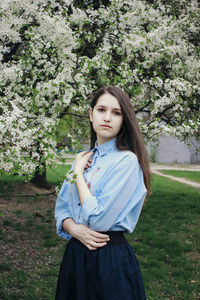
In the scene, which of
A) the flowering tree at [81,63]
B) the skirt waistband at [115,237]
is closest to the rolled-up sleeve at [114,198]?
the skirt waistband at [115,237]

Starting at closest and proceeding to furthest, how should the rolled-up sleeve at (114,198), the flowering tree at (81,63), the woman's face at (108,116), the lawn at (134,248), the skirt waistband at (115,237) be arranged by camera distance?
the rolled-up sleeve at (114,198), the skirt waistband at (115,237), the woman's face at (108,116), the lawn at (134,248), the flowering tree at (81,63)

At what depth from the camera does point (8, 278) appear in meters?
4.33

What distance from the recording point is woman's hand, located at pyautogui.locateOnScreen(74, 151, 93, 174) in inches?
79.9

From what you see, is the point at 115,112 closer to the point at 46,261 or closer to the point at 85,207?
the point at 85,207

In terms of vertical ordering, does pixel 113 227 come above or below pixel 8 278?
above

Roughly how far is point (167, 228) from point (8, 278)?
376 centimetres

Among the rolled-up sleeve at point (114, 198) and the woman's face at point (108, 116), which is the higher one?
the woman's face at point (108, 116)

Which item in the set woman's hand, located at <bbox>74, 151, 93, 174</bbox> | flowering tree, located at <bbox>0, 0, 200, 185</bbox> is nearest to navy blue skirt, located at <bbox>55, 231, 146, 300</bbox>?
woman's hand, located at <bbox>74, 151, 93, 174</bbox>

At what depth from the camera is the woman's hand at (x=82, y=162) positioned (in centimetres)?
203

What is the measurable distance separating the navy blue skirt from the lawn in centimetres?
150

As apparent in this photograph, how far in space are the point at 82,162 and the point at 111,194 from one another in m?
0.44

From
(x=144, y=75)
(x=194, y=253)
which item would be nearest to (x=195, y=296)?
(x=194, y=253)

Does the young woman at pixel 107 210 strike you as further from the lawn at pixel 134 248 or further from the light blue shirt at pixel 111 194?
the lawn at pixel 134 248

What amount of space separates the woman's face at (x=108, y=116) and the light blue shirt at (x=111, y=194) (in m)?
0.09
